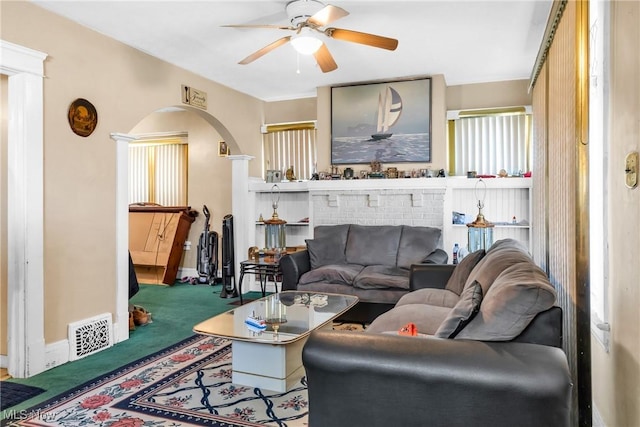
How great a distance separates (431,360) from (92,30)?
3.76m

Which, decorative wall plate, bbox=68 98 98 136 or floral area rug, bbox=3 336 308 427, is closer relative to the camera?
floral area rug, bbox=3 336 308 427

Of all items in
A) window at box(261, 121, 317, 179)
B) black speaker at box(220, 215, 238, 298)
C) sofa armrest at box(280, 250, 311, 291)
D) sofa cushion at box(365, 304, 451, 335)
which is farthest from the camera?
window at box(261, 121, 317, 179)

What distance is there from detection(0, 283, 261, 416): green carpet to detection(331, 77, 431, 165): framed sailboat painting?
2.38 metres

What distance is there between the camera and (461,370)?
157 cm

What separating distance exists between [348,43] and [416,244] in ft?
7.09

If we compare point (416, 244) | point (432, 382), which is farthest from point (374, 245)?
point (432, 382)

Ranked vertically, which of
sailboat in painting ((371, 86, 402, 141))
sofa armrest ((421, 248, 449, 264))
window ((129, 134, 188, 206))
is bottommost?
sofa armrest ((421, 248, 449, 264))

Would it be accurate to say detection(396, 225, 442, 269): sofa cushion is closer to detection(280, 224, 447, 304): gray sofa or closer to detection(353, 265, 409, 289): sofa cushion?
detection(280, 224, 447, 304): gray sofa

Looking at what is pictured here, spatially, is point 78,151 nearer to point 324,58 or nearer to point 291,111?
point 324,58

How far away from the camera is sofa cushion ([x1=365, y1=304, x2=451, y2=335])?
2.58 m

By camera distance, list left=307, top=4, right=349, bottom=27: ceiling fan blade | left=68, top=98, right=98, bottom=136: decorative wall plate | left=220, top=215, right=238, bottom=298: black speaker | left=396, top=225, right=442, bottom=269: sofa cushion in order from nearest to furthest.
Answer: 1. left=307, top=4, right=349, bottom=27: ceiling fan blade
2. left=68, top=98, right=98, bottom=136: decorative wall plate
3. left=396, top=225, right=442, bottom=269: sofa cushion
4. left=220, top=215, right=238, bottom=298: black speaker

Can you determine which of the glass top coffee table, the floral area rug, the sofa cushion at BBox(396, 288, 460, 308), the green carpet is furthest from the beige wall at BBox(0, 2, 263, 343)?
the sofa cushion at BBox(396, 288, 460, 308)

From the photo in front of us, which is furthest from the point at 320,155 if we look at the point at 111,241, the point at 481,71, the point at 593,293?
the point at 593,293

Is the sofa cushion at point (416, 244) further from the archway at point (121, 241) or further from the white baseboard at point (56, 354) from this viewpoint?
the white baseboard at point (56, 354)
